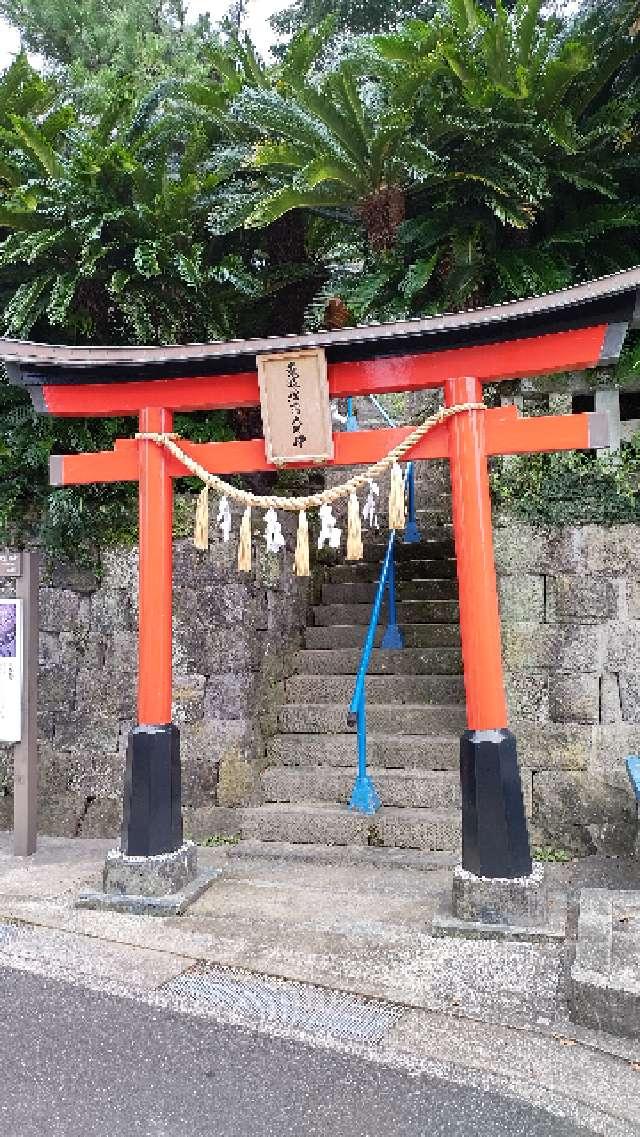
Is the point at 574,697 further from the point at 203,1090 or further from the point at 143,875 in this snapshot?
the point at 203,1090

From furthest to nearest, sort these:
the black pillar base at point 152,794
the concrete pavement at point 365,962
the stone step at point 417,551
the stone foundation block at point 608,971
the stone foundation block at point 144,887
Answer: the stone step at point 417,551, the black pillar base at point 152,794, the stone foundation block at point 144,887, the stone foundation block at point 608,971, the concrete pavement at point 365,962

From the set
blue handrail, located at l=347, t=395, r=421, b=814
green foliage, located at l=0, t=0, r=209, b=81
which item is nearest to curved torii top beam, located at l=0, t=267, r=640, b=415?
blue handrail, located at l=347, t=395, r=421, b=814

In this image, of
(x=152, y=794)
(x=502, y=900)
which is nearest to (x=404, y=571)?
(x=152, y=794)

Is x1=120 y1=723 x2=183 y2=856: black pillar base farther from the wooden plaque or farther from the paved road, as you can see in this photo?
Answer: the wooden plaque

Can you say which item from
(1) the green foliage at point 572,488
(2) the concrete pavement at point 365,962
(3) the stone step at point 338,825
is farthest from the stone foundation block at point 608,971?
(1) the green foliage at point 572,488

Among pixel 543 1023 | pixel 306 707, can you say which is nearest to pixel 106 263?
pixel 306 707

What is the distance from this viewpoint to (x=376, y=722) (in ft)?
22.3

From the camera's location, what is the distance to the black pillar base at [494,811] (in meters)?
4.56

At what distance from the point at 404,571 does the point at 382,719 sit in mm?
2141

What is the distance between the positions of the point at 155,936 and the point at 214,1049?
1341 millimetres

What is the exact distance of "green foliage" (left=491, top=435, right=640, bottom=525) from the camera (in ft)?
19.9

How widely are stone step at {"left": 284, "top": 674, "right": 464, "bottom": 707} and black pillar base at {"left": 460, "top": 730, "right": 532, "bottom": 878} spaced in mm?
2225

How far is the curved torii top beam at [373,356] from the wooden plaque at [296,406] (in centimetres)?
10

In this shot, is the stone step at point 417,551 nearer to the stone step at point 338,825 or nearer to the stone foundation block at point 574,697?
the stone foundation block at point 574,697
